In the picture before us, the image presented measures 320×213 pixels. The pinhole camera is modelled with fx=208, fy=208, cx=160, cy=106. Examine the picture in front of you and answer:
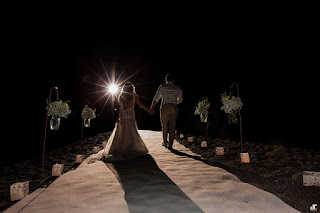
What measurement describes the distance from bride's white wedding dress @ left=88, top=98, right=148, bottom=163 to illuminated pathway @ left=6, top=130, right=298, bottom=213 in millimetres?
980

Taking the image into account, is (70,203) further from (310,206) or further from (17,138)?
(17,138)

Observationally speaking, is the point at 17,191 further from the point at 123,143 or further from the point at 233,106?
the point at 233,106

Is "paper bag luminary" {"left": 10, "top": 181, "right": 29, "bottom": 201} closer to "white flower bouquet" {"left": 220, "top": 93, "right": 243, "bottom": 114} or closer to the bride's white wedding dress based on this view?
the bride's white wedding dress

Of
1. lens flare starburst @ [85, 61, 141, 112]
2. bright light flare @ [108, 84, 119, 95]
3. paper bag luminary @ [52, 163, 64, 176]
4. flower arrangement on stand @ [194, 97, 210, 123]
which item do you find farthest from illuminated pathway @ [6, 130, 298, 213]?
bright light flare @ [108, 84, 119, 95]

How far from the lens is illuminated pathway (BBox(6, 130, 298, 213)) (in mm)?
2199

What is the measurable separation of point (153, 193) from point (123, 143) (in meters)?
2.64

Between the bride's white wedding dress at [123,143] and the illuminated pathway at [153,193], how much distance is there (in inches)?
38.6

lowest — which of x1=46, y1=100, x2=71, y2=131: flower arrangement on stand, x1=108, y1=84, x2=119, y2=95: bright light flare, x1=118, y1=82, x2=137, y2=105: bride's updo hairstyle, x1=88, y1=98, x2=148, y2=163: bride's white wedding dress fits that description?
x1=88, y1=98, x2=148, y2=163: bride's white wedding dress

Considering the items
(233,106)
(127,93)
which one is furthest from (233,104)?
(127,93)

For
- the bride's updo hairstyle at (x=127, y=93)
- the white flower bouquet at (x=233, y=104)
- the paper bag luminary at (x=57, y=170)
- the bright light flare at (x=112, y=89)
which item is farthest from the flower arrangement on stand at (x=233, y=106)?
the bright light flare at (x=112, y=89)

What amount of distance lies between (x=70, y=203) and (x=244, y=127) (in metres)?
6.63

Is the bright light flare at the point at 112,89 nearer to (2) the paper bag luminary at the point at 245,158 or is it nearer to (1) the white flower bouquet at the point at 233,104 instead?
(1) the white flower bouquet at the point at 233,104

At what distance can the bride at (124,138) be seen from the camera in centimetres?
482

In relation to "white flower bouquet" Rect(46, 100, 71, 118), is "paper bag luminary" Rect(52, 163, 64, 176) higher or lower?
lower
